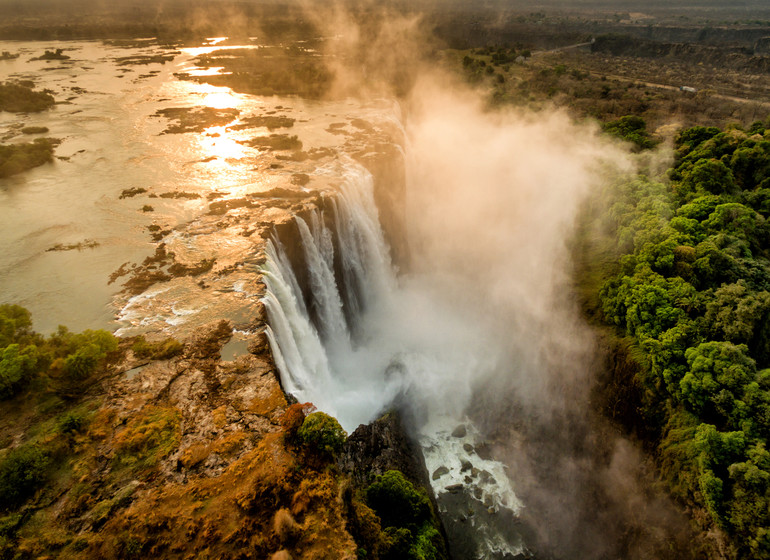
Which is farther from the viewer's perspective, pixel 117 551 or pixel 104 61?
pixel 104 61

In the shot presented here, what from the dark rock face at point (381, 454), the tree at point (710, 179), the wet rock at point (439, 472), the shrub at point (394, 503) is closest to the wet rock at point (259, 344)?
the dark rock face at point (381, 454)

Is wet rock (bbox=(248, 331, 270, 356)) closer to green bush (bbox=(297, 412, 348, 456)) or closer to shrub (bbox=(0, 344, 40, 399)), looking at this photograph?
green bush (bbox=(297, 412, 348, 456))

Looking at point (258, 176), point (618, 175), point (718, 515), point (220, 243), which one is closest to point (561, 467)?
point (718, 515)

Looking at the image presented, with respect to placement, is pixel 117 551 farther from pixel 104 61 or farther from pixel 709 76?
pixel 709 76

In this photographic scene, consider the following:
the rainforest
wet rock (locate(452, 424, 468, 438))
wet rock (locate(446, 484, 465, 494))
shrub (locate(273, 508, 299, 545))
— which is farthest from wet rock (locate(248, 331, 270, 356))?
wet rock (locate(452, 424, 468, 438))

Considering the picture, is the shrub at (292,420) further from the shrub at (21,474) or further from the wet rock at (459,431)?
the wet rock at (459,431)

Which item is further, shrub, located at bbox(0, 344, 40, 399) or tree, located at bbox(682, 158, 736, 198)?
tree, located at bbox(682, 158, 736, 198)

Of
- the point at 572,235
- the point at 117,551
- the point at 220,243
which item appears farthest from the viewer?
the point at 572,235

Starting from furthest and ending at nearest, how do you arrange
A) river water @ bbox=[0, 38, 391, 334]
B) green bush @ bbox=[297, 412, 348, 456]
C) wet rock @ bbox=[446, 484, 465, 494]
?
wet rock @ bbox=[446, 484, 465, 494] → river water @ bbox=[0, 38, 391, 334] → green bush @ bbox=[297, 412, 348, 456]

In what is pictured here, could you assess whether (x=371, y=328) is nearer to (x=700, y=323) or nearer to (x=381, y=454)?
(x=381, y=454)
